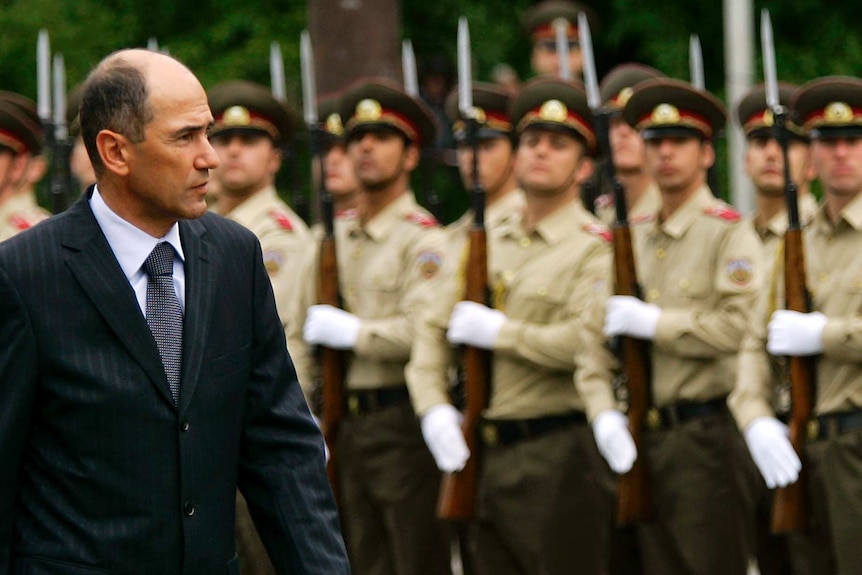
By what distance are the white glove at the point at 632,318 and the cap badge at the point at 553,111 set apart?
2.57 feet

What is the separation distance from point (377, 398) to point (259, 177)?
131cm

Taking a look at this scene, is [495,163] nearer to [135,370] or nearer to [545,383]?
[545,383]

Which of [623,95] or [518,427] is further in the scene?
[623,95]

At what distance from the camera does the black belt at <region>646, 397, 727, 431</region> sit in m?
7.24

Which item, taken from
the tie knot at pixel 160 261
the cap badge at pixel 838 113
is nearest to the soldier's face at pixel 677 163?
the cap badge at pixel 838 113

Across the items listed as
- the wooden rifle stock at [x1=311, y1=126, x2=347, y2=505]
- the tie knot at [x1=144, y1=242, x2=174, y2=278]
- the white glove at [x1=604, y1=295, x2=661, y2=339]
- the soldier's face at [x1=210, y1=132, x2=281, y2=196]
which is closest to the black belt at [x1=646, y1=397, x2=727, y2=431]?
the white glove at [x1=604, y1=295, x2=661, y2=339]

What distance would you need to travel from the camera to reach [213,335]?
12.9 ft

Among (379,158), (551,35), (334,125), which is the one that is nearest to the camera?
(379,158)

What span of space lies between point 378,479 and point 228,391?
4025 mm

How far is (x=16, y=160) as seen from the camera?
9.38m

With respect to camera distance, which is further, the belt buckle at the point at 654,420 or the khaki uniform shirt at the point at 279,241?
the khaki uniform shirt at the point at 279,241

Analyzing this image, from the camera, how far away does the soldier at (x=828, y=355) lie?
6566 mm

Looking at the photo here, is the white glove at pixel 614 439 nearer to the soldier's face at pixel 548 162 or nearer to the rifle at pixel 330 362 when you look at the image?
the soldier's face at pixel 548 162

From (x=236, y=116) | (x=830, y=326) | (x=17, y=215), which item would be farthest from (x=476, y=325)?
(x=17, y=215)
